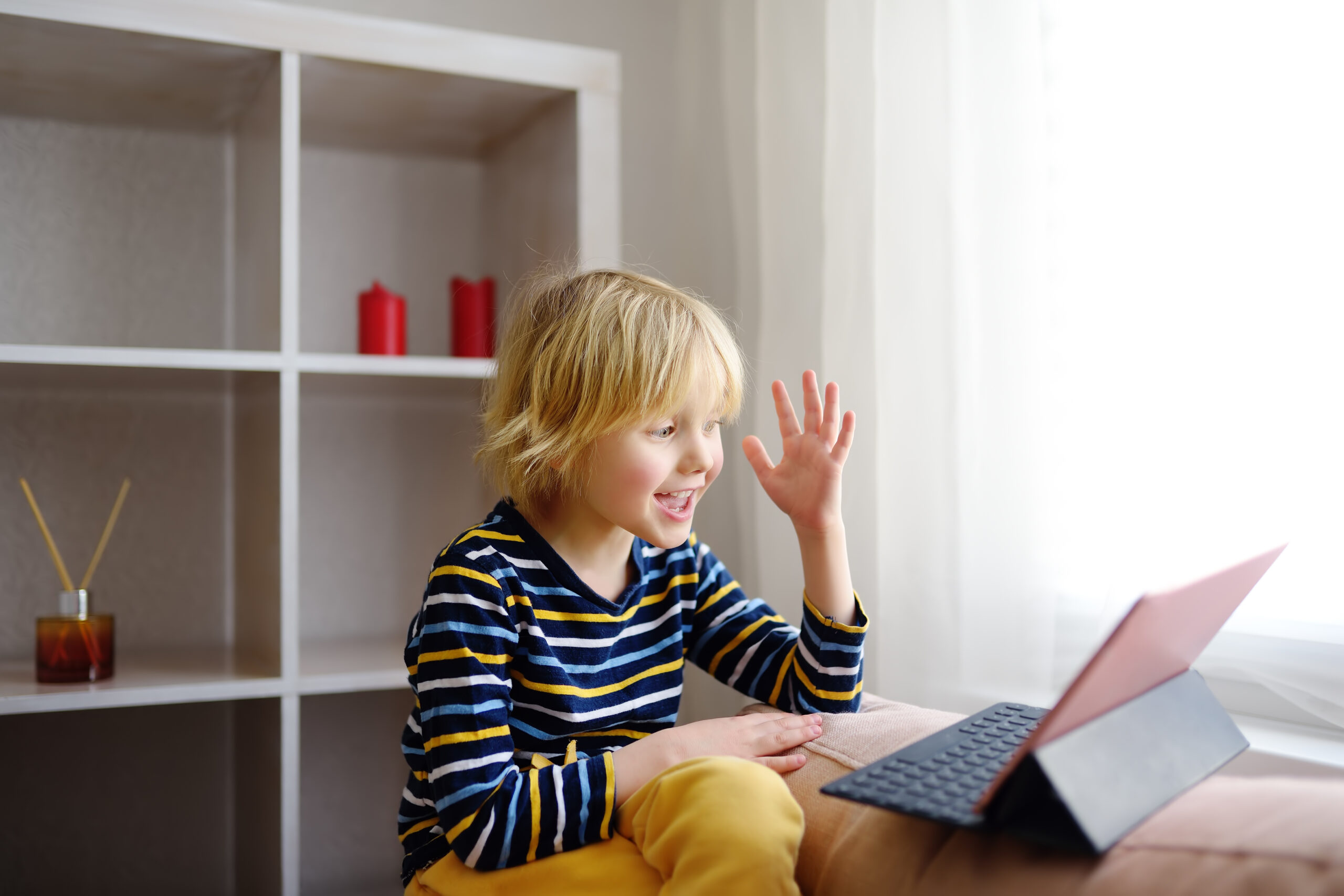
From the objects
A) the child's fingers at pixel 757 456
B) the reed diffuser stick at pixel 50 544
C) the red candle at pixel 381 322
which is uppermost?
the red candle at pixel 381 322

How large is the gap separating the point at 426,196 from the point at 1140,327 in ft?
3.81

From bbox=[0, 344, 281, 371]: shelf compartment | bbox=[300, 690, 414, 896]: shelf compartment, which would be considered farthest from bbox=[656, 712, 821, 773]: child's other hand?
bbox=[300, 690, 414, 896]: shelf compartment

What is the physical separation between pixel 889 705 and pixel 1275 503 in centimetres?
37

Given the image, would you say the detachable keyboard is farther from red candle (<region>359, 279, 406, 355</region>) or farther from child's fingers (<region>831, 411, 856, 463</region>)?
red candle (<region>359, 279, 406, 355</region>)

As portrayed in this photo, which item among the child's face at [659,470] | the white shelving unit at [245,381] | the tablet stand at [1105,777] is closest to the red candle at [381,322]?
the white shelving unit at [245,381]

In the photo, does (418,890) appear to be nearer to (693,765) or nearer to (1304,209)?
(693,765)

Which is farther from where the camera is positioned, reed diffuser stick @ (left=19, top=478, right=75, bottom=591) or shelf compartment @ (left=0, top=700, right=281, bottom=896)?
shelf compartment @ (left=0, top=700, right=281, bottom=896)

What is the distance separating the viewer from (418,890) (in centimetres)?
84

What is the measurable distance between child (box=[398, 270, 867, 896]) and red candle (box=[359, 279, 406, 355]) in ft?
1.76

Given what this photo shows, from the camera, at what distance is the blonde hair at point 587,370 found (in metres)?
0.87

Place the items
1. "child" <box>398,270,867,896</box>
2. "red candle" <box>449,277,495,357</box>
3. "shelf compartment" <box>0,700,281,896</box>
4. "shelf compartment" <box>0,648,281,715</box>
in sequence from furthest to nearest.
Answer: "red candle" <box>449,277,495,357</box>, "shelf compartment" <box>0,700,281,896</box>, "shelf compartment" <box>0,648,281,715</box>, "child" <box>398,270,867,896</box>

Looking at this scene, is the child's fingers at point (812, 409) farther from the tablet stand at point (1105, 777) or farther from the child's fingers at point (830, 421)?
the tablet stand at point (1105, 777)

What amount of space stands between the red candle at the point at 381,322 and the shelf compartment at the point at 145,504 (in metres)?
0.18

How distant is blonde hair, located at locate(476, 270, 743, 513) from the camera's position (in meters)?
0.87
